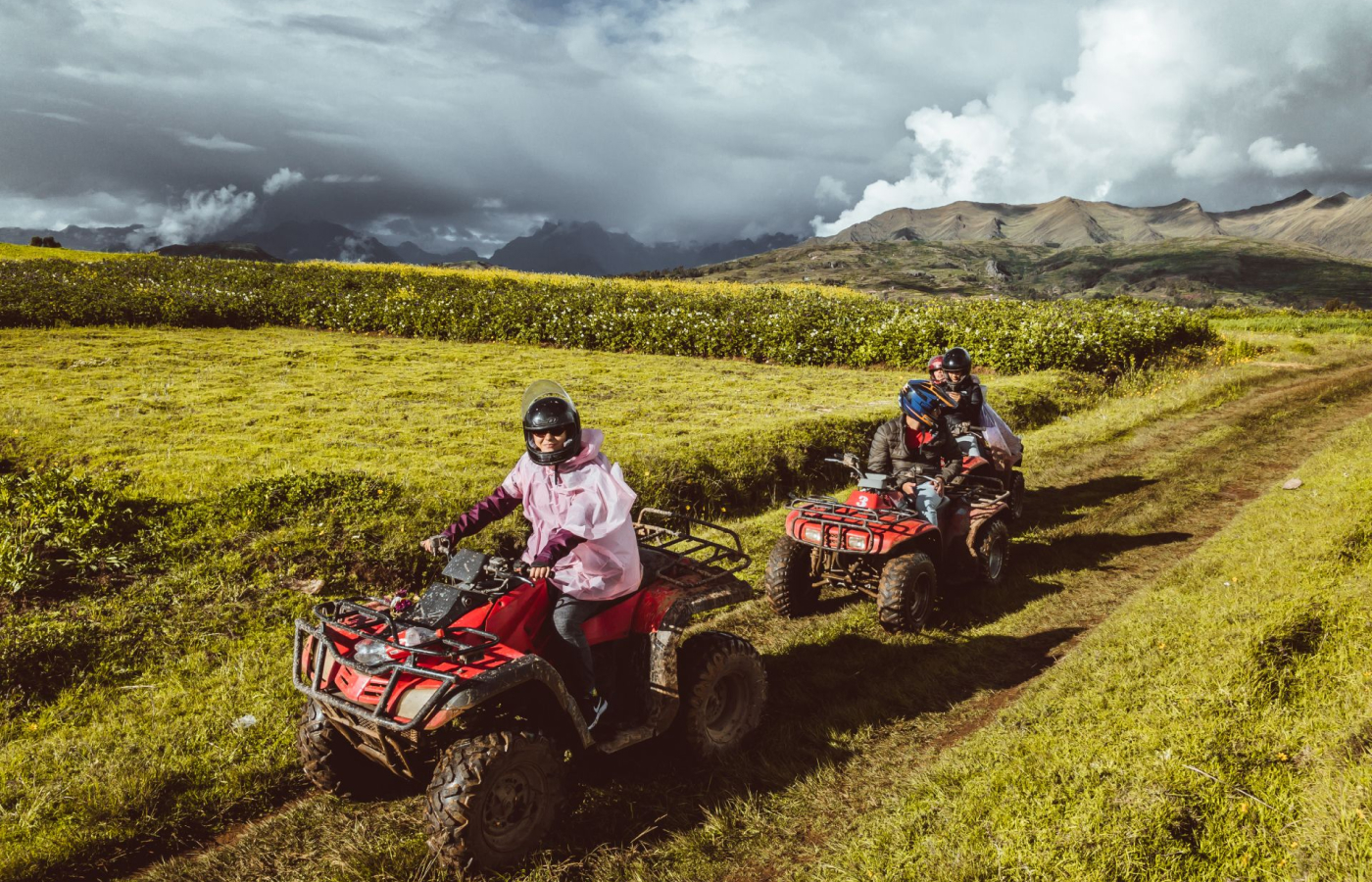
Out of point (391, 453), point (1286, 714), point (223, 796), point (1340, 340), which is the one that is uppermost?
point (1340, 340)

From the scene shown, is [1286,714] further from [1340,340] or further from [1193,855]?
[1340,340]

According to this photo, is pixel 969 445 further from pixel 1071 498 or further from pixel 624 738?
pixel 624 738

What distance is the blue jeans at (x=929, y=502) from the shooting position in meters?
7.04

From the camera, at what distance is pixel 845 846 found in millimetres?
3867

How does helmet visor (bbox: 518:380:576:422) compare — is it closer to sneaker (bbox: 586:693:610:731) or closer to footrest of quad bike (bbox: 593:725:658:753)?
sneaker (bbox: 586:693:610:731)

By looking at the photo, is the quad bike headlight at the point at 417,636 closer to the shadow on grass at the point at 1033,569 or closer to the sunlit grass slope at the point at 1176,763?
the sunlit grass slope at the point at 1176,763

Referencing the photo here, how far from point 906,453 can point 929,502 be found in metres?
0.91

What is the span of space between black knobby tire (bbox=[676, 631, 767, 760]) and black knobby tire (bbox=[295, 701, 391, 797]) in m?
1.83

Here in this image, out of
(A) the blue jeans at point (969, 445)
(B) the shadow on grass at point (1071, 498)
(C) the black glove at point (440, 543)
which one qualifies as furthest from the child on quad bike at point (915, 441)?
(C) the black glove at point (440, 543)

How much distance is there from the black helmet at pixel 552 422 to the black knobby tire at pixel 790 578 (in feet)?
10.1

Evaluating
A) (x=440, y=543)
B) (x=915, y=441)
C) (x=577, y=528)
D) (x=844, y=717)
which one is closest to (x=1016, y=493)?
(x=915, y=441)

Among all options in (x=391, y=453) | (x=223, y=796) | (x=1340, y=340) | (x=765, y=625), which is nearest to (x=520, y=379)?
(x=391, y=453)

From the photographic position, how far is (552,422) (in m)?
4.16

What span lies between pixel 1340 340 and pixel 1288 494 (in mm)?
29530
